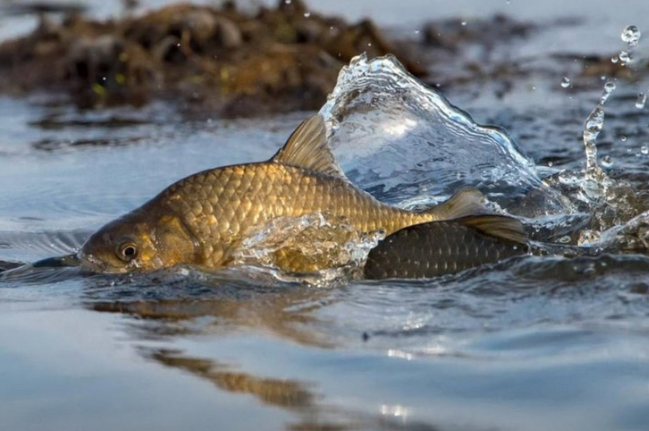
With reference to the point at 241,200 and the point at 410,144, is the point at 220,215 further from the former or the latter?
the point at 410,144

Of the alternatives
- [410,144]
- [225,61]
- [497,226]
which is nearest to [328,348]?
[497,226]

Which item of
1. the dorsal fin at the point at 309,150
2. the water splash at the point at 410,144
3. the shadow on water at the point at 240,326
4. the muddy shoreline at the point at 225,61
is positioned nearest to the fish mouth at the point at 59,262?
the shadow on water at the point at 240,326

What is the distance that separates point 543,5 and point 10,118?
6.80 metres

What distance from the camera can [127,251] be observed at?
15.7 ft

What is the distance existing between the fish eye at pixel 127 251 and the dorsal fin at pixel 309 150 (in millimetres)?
565

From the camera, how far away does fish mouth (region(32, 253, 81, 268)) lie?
5004 millimetres

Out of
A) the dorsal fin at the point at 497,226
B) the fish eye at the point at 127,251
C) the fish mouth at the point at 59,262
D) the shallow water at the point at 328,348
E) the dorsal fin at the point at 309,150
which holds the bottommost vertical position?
the shallow water at the point at 328,348

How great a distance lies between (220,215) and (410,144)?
2.31 metres

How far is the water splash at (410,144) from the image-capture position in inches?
257

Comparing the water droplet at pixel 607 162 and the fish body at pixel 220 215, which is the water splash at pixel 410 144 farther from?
the fish body at pixel 220 215

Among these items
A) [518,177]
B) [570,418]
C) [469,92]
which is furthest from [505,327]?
[469,92]

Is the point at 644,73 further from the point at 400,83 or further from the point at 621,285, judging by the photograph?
the point at 621,285

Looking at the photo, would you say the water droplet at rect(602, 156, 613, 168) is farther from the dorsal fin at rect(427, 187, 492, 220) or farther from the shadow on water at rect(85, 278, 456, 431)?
the shadow on water at rect(85, 278, 456, 431)

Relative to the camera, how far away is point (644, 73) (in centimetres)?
1059
